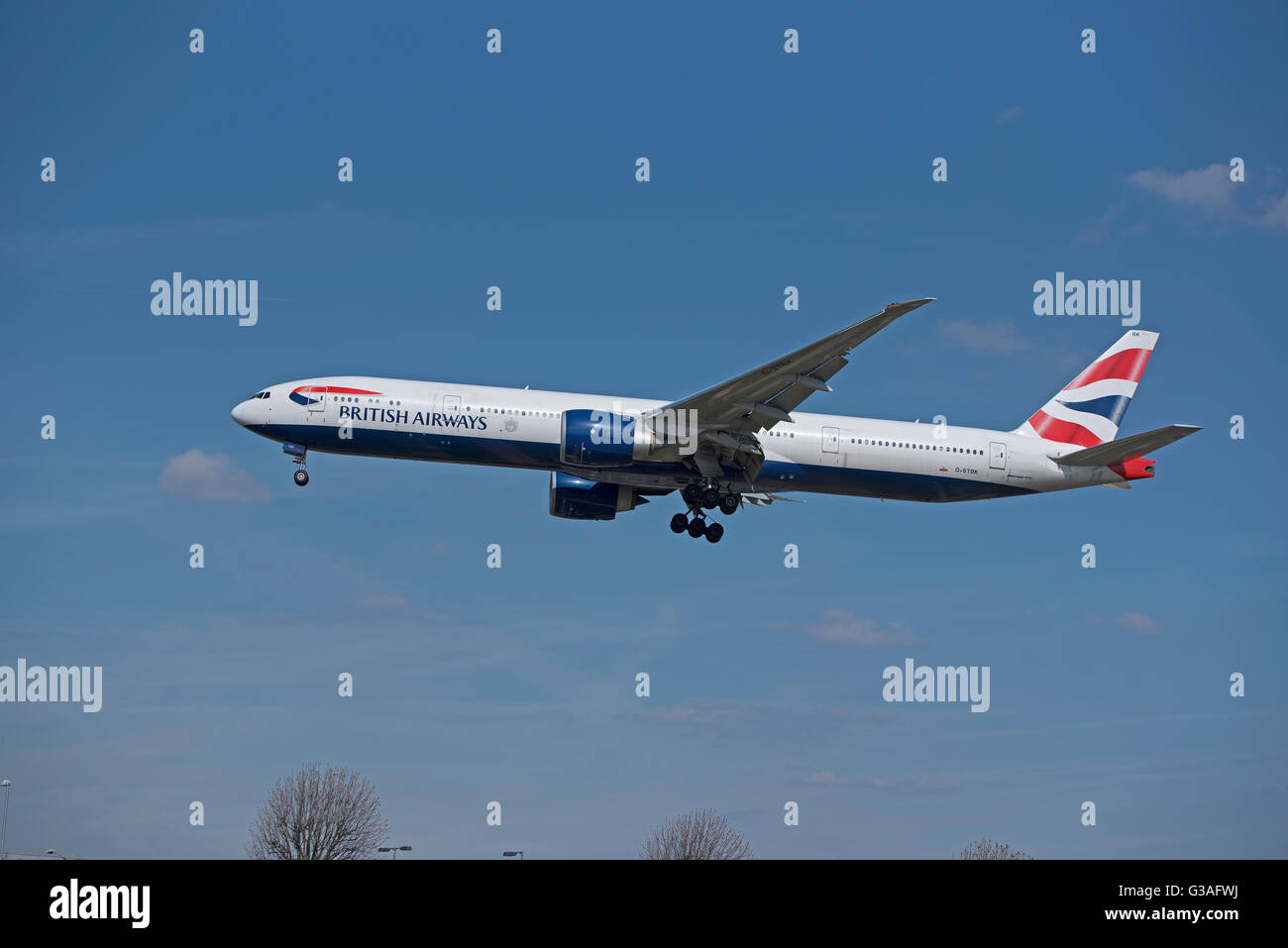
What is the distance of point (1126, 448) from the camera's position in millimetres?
40844

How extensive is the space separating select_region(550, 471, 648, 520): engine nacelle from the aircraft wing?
5978 millimetres

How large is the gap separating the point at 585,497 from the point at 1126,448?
18483 millimetres

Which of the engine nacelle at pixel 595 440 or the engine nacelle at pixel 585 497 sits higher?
the engine nacelle at pixel 595 440

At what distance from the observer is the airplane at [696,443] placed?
38.0 meters

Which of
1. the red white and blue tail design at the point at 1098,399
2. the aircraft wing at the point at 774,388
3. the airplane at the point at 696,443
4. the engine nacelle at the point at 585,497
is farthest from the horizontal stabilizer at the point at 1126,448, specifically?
the engine nacelle at the point at 585,497

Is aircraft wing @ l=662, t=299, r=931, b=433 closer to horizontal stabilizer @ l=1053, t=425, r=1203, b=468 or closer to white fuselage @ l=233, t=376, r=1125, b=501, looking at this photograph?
white fuselage @ l=233, t=376, r=1125, b=501

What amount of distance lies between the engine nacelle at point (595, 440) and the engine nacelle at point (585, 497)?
18.6ft

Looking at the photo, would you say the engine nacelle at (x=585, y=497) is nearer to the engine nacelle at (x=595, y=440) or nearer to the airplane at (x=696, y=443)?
the airplane at (x=696, y=443)

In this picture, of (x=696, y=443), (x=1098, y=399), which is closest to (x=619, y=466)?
(x=696, y=443)

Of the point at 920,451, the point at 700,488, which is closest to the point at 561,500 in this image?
the point at 700,488

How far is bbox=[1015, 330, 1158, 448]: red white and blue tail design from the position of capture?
148ft

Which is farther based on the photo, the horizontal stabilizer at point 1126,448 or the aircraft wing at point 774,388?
the horizontal stabilizer at point 1126,448

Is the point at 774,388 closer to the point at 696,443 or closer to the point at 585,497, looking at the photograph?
the point at 696,443
